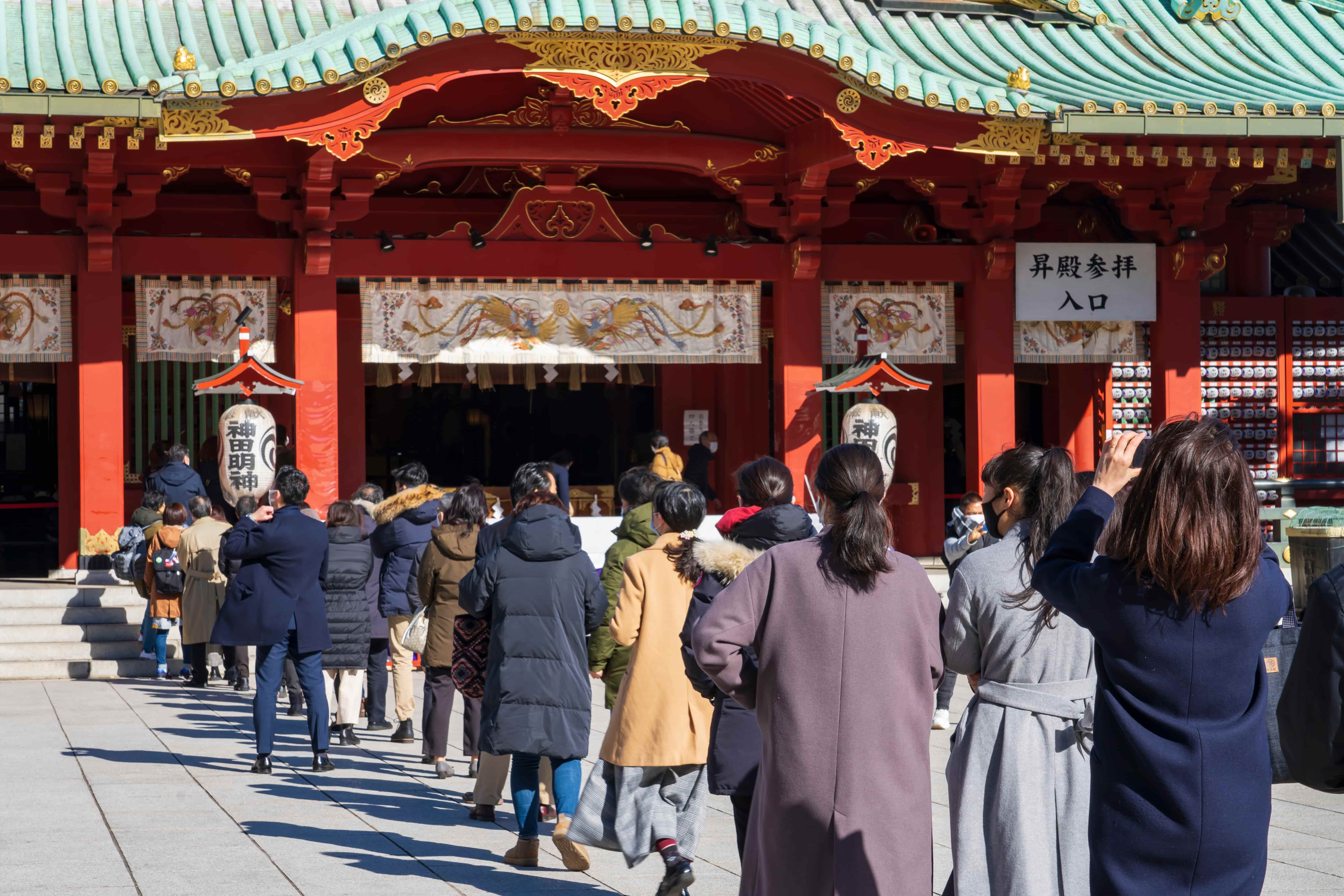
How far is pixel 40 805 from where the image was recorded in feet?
23.2

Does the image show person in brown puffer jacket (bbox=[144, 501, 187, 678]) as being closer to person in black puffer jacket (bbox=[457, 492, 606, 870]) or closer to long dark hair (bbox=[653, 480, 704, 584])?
person in black puffer jacket (bbox=[457, 492, 606, 870])

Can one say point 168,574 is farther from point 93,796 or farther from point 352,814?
point 352,814

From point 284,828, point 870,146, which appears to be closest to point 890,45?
point 870,146

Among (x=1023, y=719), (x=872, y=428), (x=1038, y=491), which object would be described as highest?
(x=872, y=428)

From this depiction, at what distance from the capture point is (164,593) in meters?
11.2

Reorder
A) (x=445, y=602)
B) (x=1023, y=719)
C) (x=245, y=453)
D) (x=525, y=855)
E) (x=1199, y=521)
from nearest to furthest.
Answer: (x=1199, y=521) < (x=1023, y=719) < (x=525, y=855) < (x=445, y=602) < (x=245, y=453)

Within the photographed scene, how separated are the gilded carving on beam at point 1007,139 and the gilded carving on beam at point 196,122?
5768mm

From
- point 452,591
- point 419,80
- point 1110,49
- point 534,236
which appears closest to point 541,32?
point 419,80

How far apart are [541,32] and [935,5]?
205 inches

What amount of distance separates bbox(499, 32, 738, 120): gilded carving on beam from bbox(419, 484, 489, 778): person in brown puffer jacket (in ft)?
15.4

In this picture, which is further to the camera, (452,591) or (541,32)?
(541,32)

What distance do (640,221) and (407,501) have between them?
20.7 ft

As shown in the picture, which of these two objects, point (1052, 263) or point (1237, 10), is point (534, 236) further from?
point (1237, 10)

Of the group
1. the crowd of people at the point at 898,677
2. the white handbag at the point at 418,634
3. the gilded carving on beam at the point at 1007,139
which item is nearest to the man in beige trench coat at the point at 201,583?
the white handbag at the point at 418,634
